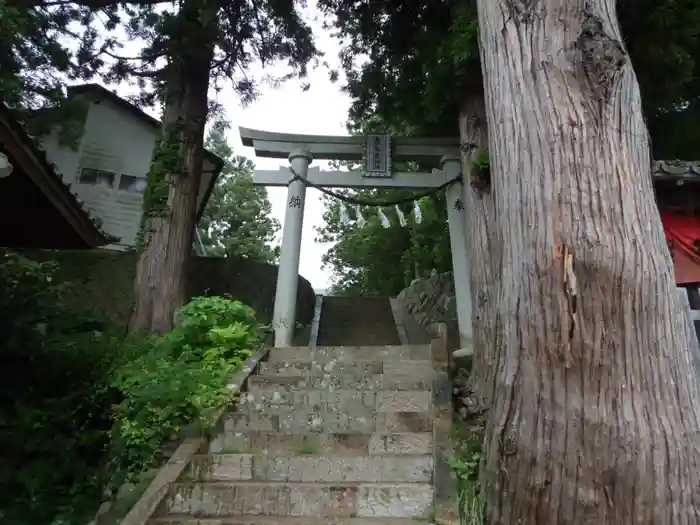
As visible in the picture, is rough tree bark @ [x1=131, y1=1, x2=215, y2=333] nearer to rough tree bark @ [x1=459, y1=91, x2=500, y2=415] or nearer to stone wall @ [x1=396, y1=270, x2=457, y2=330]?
rough tree bark @ [x1=459, y1=91, x2=500, y2=415]

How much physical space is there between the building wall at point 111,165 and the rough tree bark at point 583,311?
12.0 meters

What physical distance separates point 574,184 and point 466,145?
4470 millimetres

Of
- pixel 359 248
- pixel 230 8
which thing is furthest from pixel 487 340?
pixel 359 248

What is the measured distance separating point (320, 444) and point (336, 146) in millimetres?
5566

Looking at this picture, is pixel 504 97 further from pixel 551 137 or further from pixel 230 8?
pixel 230 8

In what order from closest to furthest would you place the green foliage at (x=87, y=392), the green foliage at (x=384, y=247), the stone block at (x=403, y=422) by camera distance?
the green foliage at (x=87, y=392), the stone block at (x=403, y=422), the green foliage at (x=384, y=247)

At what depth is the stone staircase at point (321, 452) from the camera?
3.72 m

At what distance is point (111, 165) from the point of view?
14.5 metres

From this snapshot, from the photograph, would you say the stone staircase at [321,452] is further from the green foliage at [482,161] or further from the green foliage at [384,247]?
the green foliage at [384,247]

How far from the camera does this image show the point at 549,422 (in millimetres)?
2145

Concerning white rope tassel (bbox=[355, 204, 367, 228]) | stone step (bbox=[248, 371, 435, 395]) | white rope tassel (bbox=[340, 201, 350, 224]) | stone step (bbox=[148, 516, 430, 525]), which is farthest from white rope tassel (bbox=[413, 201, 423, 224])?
stone step (bbox=[148, 516, 430, 525])

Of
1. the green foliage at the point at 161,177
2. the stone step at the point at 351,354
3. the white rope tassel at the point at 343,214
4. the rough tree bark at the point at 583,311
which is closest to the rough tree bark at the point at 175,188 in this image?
the green foliage at the point at 161,177

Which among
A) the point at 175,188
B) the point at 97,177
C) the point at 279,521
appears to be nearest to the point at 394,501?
the point at 279,521

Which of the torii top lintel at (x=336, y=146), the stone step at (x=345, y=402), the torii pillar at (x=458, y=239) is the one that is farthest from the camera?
the torii top lintel at (x=336, y=146)
